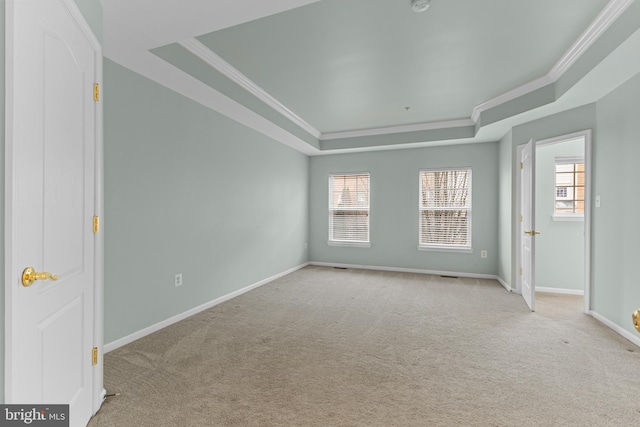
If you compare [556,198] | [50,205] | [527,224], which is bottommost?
[527,224]

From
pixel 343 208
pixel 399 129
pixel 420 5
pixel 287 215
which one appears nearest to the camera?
pixel 420 5

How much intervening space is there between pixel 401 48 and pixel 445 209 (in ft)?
11.9

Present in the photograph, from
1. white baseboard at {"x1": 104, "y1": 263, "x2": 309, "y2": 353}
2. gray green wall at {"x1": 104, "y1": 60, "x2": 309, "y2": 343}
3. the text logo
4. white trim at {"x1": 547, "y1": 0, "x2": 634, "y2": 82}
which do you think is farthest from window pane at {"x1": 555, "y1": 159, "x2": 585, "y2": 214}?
the text logo

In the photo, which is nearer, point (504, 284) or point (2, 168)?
point (2, 168)

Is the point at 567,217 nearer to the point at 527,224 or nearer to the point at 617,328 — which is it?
the point at 527,224

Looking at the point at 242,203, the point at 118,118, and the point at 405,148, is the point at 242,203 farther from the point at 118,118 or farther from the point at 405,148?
the point at 405,148

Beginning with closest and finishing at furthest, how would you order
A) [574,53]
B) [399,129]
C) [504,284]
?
1. [574,53]
2. [504,284]
3. [399,129]

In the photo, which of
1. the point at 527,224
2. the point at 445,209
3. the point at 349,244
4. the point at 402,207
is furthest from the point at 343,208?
the point at 527,224

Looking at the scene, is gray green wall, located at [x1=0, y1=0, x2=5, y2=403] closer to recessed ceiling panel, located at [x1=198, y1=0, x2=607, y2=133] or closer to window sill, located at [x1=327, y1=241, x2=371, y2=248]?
recessed ceiling panel, located at [x1=198, y1=0, x2=607, y2=133]

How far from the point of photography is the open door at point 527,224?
3570mm

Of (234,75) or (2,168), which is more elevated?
(234,75)

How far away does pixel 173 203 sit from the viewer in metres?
3.18

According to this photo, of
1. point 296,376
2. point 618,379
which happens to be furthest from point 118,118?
point 618,379

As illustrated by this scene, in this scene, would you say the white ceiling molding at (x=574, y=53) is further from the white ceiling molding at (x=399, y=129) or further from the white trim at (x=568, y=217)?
the white trim at (x=568, y=217)
